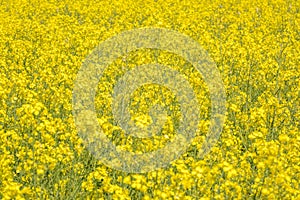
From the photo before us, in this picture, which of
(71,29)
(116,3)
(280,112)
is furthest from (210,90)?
(116,3)

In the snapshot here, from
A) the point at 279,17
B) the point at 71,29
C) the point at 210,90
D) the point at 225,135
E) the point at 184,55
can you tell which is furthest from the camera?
the point at 279,17

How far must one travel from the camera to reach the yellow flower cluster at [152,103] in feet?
17.1

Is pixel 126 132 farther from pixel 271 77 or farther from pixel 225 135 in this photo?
pixel 271 77

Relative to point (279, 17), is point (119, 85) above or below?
below

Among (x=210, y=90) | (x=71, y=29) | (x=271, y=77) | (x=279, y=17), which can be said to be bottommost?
(x=210, y=90)

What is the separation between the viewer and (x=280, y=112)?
278 inches

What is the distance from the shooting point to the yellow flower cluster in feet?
17.1

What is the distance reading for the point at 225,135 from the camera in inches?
261

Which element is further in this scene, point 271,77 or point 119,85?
point 271,77

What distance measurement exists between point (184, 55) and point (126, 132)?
4.88 metres

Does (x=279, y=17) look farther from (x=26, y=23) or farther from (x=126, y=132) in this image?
(x=126, y=132)

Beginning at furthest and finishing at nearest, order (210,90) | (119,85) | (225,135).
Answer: (119,85), (210,90), (225,135)

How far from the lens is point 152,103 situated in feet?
26.4

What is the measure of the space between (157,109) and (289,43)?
529 cm
